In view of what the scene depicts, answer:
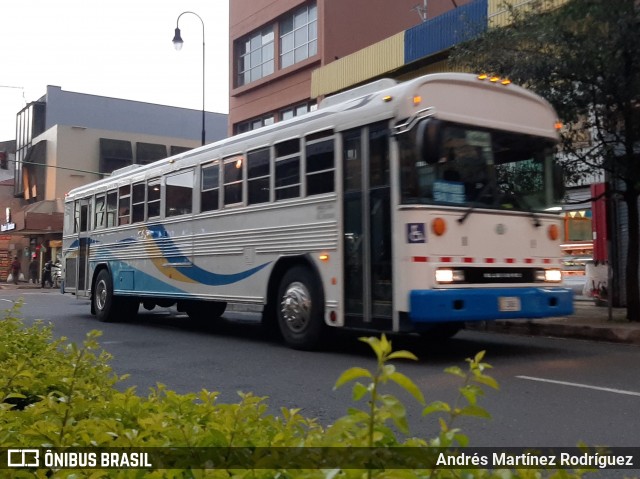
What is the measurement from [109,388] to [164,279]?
30.7 feet

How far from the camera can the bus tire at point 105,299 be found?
1516cm

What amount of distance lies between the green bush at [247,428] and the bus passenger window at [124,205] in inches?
439

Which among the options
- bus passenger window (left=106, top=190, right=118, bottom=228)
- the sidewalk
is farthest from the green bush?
bus passenger window (left=106, top=190, right=118, bottom=228)

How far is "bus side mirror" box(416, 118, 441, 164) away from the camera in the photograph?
7.79 m

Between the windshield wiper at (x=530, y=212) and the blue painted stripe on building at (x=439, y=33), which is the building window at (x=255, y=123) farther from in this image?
the windshield wiper at (x=530, y=212)

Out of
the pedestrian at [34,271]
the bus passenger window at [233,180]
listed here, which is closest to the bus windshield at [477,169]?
the bus passenger window at [233,180]

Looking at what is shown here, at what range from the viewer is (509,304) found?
28.1 feet

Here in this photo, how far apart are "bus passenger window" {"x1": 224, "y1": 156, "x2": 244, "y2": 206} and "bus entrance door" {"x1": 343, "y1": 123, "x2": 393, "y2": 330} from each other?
257 cm

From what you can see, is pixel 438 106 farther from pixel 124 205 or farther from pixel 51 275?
pixel 51 275

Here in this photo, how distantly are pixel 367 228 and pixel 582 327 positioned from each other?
16.5 ft

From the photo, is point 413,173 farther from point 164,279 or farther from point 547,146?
point 164,279

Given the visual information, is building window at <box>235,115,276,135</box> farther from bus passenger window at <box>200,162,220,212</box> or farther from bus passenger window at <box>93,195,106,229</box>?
bus passenger window at <box>200,162,220,212</box>

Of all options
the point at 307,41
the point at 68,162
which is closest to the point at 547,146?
the point at 307,41

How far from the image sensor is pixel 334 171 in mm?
9227
